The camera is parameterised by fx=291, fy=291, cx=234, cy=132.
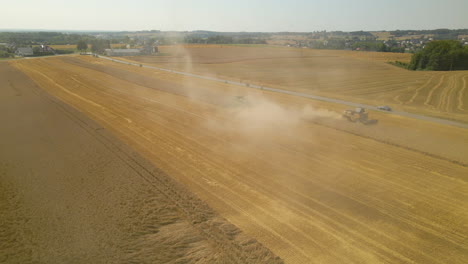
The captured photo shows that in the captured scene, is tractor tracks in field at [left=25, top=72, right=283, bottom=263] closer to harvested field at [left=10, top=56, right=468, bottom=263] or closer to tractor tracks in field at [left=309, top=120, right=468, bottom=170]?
harvested field at [left=10, top=56, right=468, bottom=263]

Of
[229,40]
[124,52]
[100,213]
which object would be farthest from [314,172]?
[124,52]

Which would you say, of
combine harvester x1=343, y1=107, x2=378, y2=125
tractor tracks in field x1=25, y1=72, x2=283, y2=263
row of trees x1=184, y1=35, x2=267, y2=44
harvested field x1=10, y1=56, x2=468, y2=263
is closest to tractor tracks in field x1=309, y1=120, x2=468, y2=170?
harvested field x1=10, y1=56, x2=468, y2=263

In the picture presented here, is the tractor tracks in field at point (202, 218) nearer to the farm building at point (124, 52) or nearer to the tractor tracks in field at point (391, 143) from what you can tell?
the tractor tracks in field at point (391, 143)

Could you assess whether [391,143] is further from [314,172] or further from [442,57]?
[442,57]

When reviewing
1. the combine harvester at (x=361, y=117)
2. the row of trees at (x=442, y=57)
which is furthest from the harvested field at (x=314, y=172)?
the row of trees at (x=442, y=57)

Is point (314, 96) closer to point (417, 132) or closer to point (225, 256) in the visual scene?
point (417, 132)

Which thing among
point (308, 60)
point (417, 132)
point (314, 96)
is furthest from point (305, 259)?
point (308, 60)
